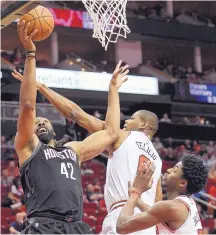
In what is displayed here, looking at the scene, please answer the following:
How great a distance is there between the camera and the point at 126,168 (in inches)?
181

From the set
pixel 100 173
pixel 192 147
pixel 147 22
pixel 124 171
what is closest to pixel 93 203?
pixel 100 173

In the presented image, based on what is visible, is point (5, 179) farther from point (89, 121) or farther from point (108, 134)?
point (108, 134)

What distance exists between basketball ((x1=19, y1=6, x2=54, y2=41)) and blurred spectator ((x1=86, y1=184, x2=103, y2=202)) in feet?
25.8

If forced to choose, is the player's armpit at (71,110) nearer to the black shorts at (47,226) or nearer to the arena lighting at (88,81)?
the black shorts at (47,226)

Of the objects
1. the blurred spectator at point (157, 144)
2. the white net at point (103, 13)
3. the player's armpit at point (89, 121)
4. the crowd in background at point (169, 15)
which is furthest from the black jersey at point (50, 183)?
the crowd in background at point (169, 15)

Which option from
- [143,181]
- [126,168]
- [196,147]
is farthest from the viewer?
[196,147]

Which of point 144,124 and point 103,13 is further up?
point 103,13

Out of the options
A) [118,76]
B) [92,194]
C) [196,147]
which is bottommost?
[92,194]

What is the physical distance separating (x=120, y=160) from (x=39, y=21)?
1.16 meters

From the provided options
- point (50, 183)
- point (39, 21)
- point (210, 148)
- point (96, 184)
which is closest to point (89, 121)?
point (39, 21)

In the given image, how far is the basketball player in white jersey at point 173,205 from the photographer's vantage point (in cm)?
353

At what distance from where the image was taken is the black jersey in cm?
375

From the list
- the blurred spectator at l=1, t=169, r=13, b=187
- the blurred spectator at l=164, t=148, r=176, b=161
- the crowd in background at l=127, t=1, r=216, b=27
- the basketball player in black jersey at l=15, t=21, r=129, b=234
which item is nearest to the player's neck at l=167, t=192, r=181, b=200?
the basketball player in black jersey at l=15, t=21, r=129, b=234

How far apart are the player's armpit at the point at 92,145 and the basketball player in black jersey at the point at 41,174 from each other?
17cm
